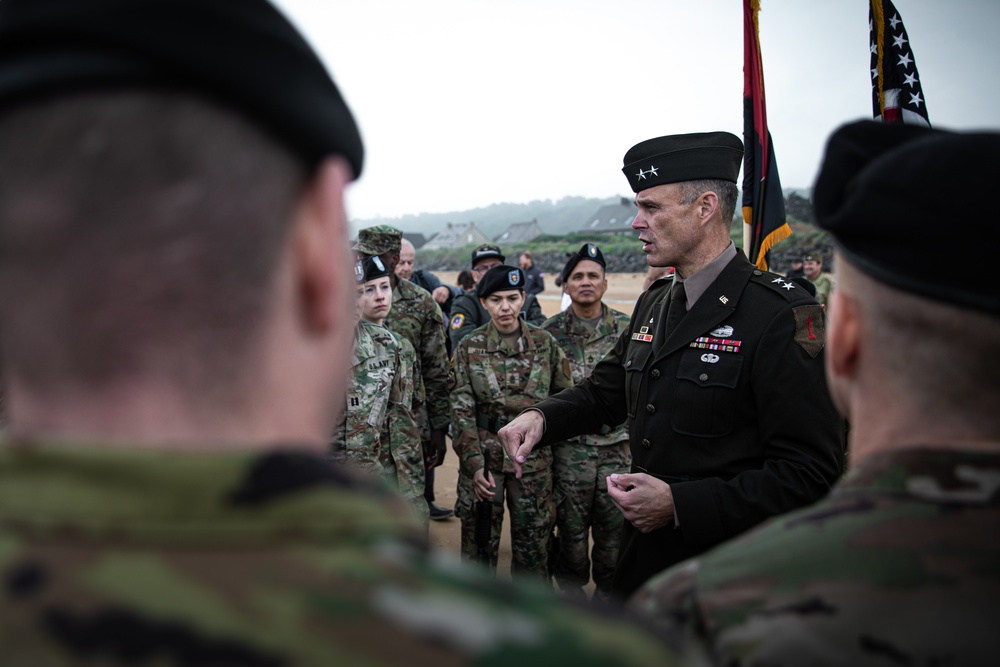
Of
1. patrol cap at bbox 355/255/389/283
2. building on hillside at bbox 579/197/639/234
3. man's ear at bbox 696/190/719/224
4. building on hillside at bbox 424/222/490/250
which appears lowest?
building on hillside at bbox 424/222/490/250

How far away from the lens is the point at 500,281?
5395 millimetres

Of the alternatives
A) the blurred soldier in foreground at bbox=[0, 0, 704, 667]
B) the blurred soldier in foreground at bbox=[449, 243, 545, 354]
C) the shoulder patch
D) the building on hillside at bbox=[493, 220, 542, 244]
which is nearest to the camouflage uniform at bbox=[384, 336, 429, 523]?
the shoulder patch

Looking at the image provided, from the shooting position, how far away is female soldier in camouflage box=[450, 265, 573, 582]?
4.97m

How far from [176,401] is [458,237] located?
263 ft

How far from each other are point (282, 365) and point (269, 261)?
0.13m

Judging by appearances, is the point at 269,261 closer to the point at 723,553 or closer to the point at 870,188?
the point at 723,553

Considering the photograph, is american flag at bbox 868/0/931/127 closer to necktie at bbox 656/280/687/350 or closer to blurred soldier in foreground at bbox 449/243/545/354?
necktie at bbox 656/280/687/350

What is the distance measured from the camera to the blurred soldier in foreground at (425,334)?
568 centimetres

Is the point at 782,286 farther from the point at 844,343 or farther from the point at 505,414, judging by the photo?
the point at 505,414

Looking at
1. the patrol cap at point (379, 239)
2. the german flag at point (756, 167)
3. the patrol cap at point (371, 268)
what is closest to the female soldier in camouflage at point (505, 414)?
the patrol cap at point (371, 268)

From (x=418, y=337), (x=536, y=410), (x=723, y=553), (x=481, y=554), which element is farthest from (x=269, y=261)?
(x=418, y=337)

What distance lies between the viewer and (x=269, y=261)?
2.56 feet

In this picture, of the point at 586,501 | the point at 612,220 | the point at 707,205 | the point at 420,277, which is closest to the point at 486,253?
the point at 420,277

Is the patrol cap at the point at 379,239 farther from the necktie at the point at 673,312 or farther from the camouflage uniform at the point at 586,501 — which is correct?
the necktie at the point at 673,312
